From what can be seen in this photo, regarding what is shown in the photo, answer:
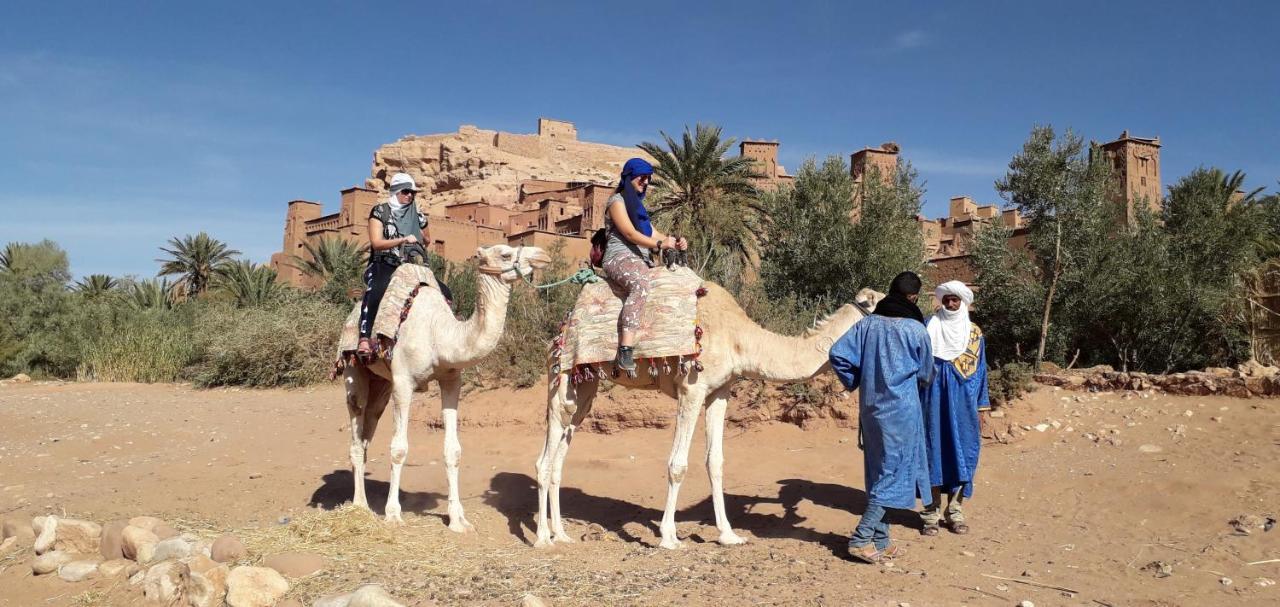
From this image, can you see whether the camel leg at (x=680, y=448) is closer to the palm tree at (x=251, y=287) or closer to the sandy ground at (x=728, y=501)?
the sandy ground at (x=728, y=501)

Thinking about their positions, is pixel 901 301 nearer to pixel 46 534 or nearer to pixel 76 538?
pixel 76 538

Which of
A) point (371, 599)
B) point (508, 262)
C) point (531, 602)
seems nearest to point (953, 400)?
point (508, 262)

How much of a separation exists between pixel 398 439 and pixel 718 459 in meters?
2.49

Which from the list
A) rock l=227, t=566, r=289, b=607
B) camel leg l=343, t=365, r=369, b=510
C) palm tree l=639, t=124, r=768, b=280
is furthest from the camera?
palm tree l=639, t=124, r=768, b=280

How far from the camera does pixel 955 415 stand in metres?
6.53

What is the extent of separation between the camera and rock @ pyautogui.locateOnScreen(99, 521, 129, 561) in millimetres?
5957

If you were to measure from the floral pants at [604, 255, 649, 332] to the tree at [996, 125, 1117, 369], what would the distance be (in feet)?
49.8

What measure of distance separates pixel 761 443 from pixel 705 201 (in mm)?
16524

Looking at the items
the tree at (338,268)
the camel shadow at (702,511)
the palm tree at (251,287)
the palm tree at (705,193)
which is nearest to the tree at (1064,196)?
the palm tree at (705,193)

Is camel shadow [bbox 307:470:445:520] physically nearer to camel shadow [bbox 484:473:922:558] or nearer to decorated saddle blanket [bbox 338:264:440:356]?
camel shadow [bbox 484:473:922:558]

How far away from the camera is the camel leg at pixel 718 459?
613cm

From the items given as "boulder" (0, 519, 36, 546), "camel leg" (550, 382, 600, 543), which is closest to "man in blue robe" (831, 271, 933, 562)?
"camel leg" (550, 382, 600, 543)

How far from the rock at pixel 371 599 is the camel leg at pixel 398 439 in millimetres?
2203

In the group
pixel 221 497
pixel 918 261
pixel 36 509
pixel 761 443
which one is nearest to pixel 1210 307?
pixel 918 261
